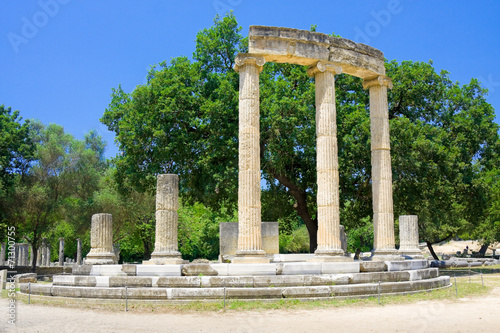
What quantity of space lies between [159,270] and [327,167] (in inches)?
287

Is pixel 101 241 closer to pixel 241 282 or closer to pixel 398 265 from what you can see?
pixel 241 282

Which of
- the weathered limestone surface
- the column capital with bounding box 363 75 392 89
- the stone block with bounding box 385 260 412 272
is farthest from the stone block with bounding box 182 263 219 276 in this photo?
the column capital with bounding box 363 75 392 89

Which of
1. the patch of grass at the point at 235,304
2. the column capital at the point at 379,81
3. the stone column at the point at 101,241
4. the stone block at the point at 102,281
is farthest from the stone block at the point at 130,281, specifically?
the column capital at the point at 379,81

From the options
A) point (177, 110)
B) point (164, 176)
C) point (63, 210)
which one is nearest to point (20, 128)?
point (63, 210)

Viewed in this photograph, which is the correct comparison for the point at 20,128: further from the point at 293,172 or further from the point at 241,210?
the point at 241,210

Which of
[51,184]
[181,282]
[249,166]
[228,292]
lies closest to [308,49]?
[249,166]

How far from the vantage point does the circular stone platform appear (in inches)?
508

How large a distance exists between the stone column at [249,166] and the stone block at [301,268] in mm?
1462

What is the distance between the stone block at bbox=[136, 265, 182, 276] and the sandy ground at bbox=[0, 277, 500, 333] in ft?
7.98

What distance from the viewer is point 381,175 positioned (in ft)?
63.0

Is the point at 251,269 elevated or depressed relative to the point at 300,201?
depressed

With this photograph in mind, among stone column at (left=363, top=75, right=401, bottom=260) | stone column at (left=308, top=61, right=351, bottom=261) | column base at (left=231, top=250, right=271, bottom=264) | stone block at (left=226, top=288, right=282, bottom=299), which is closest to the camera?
stone block at (left=226, top=288, right=282, bottom=299)

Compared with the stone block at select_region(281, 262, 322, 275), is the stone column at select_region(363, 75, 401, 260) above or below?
above

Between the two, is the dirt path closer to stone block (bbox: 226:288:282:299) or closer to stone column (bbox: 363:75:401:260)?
stone block (bbox: 226:288:282:299)
